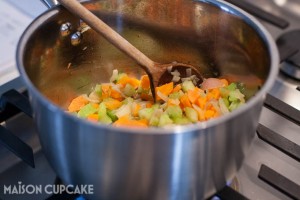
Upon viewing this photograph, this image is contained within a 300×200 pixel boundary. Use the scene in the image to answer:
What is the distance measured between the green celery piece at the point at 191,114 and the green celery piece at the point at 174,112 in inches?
0.4

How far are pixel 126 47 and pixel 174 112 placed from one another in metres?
0.11

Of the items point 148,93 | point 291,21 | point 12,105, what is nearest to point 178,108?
point 148,93

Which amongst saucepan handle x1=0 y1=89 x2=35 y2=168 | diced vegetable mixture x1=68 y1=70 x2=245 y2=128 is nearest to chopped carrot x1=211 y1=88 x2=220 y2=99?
diced vegetable mixture x1=68 y1=70 x2=245 y2=128

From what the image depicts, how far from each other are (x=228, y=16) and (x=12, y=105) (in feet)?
1.08

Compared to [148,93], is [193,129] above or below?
above

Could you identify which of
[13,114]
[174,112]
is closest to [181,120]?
[174,112]

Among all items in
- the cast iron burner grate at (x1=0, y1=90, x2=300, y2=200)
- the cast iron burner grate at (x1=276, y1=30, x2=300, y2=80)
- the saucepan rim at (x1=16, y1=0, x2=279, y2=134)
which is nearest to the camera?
the saucepan rim at (x1=16, y1=0, x2=279, y2=134)

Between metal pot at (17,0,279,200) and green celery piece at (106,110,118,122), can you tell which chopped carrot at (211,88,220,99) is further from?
green celery piece at (106,110,118,122)

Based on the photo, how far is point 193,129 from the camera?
16.3 inches

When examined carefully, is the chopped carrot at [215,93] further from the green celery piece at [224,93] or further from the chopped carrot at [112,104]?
the chopped carrot at [112,104]

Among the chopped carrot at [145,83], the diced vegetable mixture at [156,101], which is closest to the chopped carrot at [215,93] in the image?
the diced vegetable mixture at [156,101]

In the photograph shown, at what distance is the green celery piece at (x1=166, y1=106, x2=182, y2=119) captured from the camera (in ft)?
1.98

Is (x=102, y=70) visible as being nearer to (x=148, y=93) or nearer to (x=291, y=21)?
(x=148, y=93)

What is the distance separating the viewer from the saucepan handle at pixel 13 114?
2.00 ft
